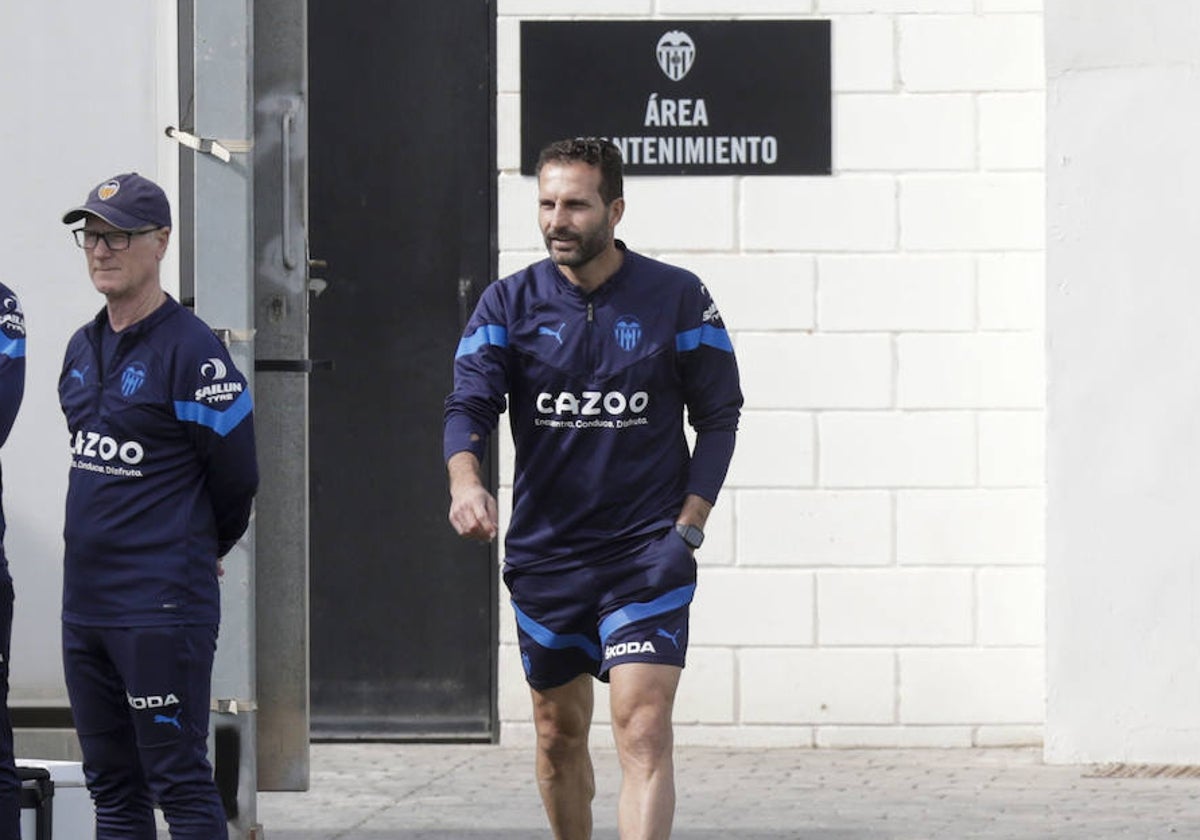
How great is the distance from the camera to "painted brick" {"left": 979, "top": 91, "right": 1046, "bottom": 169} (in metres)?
9.38

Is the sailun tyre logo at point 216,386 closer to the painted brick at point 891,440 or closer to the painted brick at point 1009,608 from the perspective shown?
the painted brick at point 891,440

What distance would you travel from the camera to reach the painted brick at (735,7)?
30.9 feet

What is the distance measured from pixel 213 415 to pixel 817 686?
174 inches

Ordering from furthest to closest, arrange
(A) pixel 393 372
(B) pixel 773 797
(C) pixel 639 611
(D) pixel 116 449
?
(A) pixel 393 372 → (B) pixel 773 797 → (C) pixel 639 611 → (D) pixel 116 449

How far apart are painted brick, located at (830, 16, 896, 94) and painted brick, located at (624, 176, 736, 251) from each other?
62 centimetres

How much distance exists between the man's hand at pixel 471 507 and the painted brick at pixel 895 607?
3.80m

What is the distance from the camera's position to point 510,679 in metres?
9.48

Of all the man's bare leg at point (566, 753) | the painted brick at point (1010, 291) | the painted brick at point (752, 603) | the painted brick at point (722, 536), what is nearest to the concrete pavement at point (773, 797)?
the painted brick at point (752, 603)

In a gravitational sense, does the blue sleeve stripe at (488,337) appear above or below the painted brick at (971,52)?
below

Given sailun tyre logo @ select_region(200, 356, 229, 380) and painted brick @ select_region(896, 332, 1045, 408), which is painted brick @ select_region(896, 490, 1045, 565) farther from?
sailun tyre logo @ select_region(200, 356, 229, 380)

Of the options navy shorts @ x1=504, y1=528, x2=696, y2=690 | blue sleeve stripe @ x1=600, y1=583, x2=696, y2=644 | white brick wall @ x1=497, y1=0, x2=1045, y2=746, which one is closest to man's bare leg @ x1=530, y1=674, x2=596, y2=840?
navy shorts @ x1=504, y1=528, x2=696, y2=690

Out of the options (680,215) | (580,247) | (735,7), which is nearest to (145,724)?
(580,247)

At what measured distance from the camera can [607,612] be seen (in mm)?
5984

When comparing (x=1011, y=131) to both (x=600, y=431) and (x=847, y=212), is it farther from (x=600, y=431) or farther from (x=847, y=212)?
(x=600, y=431)
